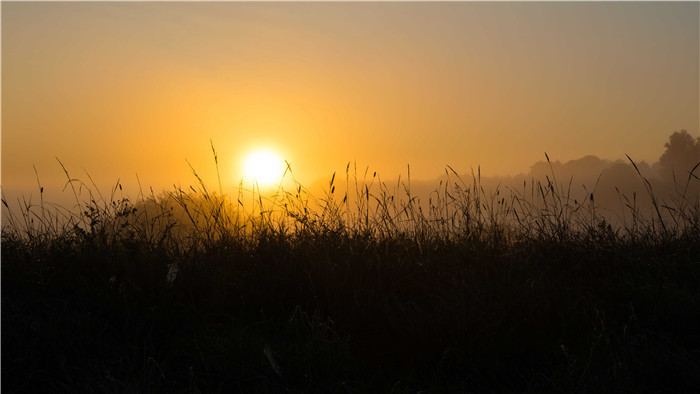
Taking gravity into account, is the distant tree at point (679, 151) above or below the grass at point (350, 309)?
above

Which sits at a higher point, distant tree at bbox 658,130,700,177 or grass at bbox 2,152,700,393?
distant tree at bbox 658,130,700,177

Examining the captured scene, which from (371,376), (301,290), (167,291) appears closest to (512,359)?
(371,376)

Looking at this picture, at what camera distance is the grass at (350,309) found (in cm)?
246

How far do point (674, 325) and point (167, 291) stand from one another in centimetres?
290

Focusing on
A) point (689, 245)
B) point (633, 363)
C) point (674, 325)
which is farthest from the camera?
point (689, 245)

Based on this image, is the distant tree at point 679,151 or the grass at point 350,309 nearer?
the grass at point 350,309

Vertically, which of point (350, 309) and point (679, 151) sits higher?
point (679, 151)

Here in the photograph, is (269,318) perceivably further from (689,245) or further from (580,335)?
(689,245)

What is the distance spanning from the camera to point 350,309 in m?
3.05

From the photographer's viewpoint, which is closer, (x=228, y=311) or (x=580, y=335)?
(x=580, y=335)

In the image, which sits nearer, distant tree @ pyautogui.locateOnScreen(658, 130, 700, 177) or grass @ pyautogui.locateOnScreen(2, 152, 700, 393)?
grass @ pyautogui.locateOnScreen(2, 152, 700, 393)

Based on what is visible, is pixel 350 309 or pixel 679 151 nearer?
pixel 350 309

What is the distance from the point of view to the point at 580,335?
276 centimetres

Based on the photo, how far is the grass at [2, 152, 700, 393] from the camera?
8.09 ft
